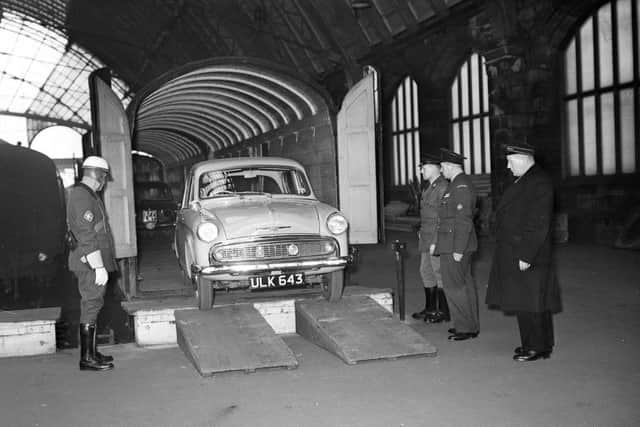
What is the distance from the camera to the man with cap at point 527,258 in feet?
19.3

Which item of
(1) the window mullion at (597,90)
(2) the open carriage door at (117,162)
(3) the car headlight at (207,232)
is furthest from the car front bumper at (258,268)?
(1) the window mullion at (597,90)

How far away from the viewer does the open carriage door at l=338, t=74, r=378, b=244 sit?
31.1 feet

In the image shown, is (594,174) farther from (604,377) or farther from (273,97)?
(604,377)

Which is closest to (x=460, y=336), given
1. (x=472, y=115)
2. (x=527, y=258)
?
(x=527, y=258)

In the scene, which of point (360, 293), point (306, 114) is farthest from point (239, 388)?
point (306, 114)

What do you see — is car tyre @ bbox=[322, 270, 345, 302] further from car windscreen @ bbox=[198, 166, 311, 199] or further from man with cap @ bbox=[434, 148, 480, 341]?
car windscreen @ bbox=[198, 166, 311, 199]

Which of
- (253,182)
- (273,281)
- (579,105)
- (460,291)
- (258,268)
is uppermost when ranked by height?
(579,105)

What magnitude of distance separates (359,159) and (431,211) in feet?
7.03

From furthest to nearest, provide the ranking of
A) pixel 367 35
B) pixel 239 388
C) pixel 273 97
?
pixel 367 35 < pixel 273 97 < pixel 239 388

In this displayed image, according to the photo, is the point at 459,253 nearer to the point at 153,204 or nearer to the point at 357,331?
the point at 357,331

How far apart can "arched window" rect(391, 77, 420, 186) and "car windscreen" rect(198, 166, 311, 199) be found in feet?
48.4

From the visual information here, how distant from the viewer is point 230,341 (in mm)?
6402

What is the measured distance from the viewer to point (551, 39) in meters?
16.3

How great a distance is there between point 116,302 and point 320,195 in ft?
11.1
